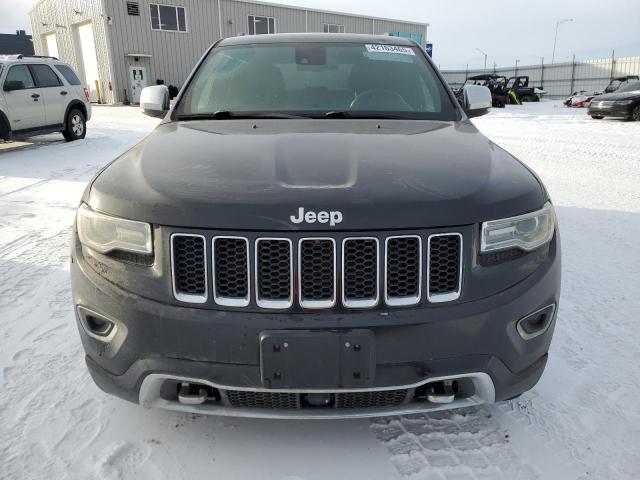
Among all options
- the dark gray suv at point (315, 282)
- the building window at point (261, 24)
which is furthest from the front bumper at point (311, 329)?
the building window at point (261, 24)

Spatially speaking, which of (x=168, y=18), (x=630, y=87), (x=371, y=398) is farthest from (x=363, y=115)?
(x=168, y=18)

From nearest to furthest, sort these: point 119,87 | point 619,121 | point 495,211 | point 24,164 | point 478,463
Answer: point 495,211 → point 478,463 → point 24,164 → point 619,121 → point 119,87

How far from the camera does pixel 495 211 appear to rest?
5.70 feet

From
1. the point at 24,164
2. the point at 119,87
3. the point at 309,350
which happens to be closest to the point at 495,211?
the point at 309,350

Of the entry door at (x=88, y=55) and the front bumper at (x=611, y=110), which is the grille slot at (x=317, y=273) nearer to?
the front bumper at (x=611, y=110)

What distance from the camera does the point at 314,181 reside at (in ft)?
5.76

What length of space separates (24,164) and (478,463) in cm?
869

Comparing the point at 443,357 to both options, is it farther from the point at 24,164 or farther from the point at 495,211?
the point at 24,164

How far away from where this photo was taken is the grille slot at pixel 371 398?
5.73ft

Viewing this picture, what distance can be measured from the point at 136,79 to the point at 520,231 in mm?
27654

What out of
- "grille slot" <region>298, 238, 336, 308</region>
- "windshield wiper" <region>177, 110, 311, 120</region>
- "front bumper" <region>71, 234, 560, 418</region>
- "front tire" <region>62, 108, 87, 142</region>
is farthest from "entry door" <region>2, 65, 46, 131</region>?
"grille slot" <region>298, 238, 336, 308</region>

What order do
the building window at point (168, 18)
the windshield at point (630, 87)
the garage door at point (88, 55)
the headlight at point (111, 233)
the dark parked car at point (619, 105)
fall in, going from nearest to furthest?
the headlight at point (111, 233) < the dark parked car at point (619, 105) < the windshield at point (630, 87) < the building window at point (168, 18) < the garage door at point (88, 55)

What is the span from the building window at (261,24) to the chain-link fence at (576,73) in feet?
37.3

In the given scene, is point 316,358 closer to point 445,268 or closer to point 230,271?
point 230,271
